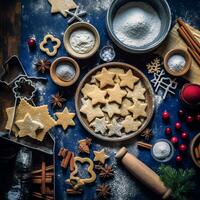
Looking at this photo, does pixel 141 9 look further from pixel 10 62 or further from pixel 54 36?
pixel 10 62

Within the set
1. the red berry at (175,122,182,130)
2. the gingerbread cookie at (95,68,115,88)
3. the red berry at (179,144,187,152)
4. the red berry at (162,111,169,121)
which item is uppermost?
the gingerbread cookie at (95,68,115,88)

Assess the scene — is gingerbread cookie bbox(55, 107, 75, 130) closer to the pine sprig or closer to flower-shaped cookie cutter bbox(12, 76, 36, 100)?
flower-shaped cookie cutter bbox(12, 76, 36, 100)

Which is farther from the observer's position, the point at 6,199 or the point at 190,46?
the point at 190,46

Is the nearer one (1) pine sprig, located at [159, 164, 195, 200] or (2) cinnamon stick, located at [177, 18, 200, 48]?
(1) pine sprig, located at [159, 164, 195, 200]

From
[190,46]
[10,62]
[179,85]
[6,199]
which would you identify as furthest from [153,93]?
[6,199]

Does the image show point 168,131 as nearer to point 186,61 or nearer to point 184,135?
point 184,135

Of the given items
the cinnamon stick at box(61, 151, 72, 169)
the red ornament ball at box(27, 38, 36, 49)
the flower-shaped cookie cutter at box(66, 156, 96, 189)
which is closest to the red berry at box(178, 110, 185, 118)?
the flower-shaped cookie cutter at box(66, 156, 96, 189)
